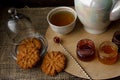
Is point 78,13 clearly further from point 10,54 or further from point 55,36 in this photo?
point 10,54

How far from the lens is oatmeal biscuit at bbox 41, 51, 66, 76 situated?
57 cm

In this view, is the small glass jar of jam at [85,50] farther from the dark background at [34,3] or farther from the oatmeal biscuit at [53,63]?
the dark background at [34,3]

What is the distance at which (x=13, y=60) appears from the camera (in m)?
0.63

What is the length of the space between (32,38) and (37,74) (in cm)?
10

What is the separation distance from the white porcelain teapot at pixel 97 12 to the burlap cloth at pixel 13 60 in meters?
0.13

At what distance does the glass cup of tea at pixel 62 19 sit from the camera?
0.62 metres

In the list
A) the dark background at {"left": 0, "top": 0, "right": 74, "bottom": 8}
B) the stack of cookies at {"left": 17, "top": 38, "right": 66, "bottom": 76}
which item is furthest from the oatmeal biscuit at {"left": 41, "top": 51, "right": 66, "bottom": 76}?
the dark background at {"left": 0, "top": 0, "right": 74, "bottom": 8}

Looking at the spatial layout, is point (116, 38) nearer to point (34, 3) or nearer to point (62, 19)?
point (62, 19)

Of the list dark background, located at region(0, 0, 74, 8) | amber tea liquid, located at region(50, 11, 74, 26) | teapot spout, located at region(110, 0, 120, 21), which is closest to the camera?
teapot spout, located at region(110, 0, 120, 21)

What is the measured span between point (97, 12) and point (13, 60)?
239 mm

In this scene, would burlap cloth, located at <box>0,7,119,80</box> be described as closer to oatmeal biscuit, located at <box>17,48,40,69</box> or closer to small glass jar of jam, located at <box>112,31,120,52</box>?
oatmeal biscuit, located at <box>17,48,40,69</box>

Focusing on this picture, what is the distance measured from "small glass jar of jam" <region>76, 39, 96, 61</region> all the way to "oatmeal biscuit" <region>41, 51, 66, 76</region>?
0.13 ft

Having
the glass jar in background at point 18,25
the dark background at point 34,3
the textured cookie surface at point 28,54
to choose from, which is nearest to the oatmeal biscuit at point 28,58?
the textured cookie surface at point 28,54

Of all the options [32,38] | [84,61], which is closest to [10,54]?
[32,38]
